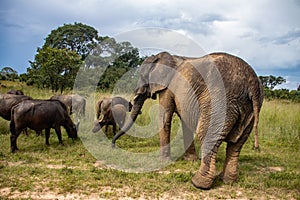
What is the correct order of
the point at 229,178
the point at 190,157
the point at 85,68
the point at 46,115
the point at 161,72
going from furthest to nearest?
1. the point at 85,68
2. the point at 46,115
3. the point at 190,157
4. the point at 161,72
5. the point at 229,178

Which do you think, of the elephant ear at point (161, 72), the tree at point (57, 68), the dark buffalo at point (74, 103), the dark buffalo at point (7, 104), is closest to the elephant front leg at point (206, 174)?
the elephant ear at point (161, 72)

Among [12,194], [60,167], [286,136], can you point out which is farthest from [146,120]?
[12,194]

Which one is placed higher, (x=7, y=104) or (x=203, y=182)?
(x=7, y=104)

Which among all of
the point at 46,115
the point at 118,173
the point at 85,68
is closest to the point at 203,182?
the point at 118,173

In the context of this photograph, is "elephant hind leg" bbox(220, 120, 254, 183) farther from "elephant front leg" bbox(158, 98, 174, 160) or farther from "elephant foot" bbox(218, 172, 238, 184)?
"elephant front leg" bbox(158, 98, 174, 160)

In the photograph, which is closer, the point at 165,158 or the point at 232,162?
the point at 232,162

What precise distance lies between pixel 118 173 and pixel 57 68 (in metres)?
15.7

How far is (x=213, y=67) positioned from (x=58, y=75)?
16398 mm

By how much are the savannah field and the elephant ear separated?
5.46ft

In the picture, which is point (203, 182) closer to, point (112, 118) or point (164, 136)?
point (164, 136)

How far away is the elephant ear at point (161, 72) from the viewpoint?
20.4 feet

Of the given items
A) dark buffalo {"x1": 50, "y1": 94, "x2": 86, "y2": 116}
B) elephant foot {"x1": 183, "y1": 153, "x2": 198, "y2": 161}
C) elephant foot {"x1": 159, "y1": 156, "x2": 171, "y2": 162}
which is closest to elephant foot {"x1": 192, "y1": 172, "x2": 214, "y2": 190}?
elephant foot {"x1": 159, "y1": 156, "x2": 171, "y2": 162}

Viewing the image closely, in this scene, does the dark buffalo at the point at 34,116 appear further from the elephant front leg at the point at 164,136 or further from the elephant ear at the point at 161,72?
the elephant front leg at the point at 164,136

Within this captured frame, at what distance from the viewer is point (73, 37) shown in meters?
30.8
